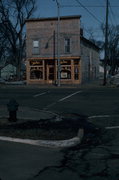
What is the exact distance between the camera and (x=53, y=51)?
1453 inches

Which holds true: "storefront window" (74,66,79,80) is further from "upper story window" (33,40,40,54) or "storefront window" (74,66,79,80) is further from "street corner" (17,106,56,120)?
"street corner" (17,106,56,120)

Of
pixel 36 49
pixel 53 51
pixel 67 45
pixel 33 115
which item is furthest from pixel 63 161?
pixel 36 49

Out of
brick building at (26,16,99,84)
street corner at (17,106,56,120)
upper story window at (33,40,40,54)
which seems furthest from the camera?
upper story window at (33,40,40,54)

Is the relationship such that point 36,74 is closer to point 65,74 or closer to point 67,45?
point 65,74

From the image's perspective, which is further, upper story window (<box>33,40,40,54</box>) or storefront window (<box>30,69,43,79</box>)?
storefront window (<box>30,69,43,79</box>)

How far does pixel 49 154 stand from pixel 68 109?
326 inches

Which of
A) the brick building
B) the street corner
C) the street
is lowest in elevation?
the street

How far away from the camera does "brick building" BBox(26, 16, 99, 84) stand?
36344 millimetres

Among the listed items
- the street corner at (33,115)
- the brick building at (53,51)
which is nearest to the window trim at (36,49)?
the brick building at (53,51)

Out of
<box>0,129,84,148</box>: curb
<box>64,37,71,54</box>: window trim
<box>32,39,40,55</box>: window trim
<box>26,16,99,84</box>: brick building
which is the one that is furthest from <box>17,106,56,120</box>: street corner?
<box>32,39,40,55</box>: window trim

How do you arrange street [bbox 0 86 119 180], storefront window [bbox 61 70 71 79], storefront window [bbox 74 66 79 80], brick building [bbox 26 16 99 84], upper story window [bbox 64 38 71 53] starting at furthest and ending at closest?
storefront window [bbox 61 70 71 79] < storefront window [bbox 74 66 79 80] < upper story window [bbox 64 38 71 53] < brick building [bbox 26 16 99 84] < street [bbox 0 86 119 180]

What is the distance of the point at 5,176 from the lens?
5.45 m

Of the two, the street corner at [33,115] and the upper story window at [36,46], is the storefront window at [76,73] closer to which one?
the upper story window at [36,46]

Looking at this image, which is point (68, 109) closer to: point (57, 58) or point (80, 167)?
point (80, 167)
